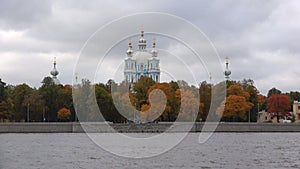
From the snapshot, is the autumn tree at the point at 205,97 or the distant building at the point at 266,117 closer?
the autumn tree at the point at 205,97

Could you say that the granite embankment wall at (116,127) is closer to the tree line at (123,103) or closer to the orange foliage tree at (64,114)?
the tree line at (123,103)

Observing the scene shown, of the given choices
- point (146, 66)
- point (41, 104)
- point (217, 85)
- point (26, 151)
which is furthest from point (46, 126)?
point (146, 66)

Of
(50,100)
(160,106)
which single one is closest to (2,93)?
(50,100)

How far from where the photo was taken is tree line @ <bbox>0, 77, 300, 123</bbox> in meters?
98.4

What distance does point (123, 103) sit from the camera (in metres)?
99.8

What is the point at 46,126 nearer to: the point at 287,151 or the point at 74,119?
the point at 74,119

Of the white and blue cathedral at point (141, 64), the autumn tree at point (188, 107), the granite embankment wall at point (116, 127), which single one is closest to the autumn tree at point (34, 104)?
the granite embankment wall at point (116, 127)

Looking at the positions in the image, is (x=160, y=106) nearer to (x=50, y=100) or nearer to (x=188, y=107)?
Result: (x=188, y=107)

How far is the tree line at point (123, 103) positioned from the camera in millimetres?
98438

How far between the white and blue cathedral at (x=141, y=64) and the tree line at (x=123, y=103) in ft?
132

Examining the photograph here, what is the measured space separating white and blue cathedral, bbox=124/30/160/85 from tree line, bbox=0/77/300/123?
40314mm

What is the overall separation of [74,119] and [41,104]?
7.96 m

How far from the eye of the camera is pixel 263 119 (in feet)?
424

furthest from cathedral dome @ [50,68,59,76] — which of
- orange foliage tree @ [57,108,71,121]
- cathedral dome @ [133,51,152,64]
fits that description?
orange foliage tree @ [57,108,71,121]
